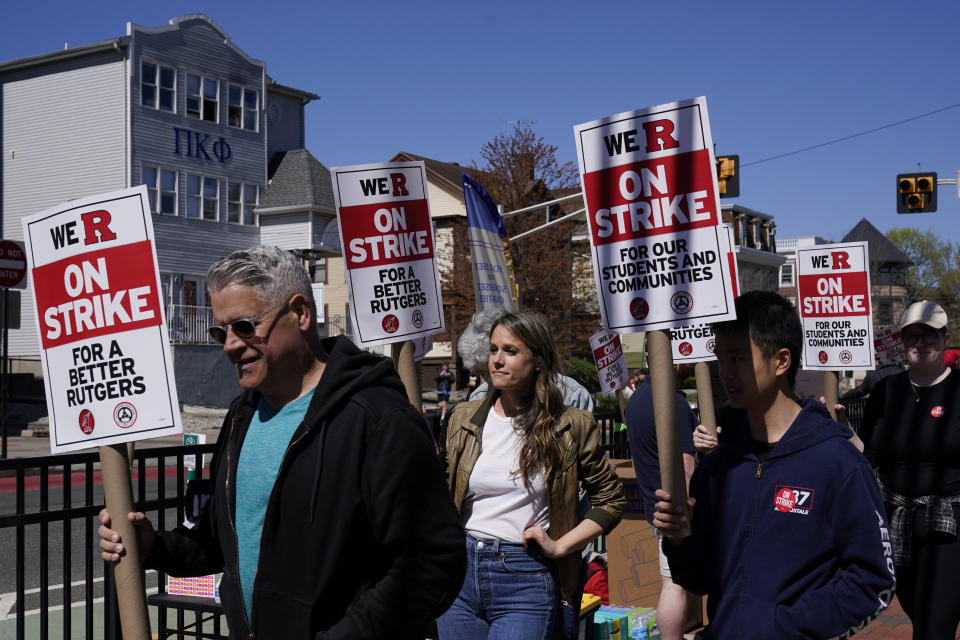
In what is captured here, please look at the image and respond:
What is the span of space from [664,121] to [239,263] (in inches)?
63.8

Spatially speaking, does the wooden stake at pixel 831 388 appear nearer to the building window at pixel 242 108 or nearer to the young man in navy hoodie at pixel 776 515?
the young man in navy hoodie at pixel 776 515

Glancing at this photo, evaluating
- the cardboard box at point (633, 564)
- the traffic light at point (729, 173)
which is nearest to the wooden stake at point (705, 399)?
the cardboard box at point (633, 564)

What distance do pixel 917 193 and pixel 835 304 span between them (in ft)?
46.8

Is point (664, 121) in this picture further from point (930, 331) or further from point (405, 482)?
point (930, 331)

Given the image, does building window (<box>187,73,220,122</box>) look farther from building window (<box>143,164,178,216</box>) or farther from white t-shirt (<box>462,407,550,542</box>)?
white t-shirt (<box>462,407,550,542</box>)

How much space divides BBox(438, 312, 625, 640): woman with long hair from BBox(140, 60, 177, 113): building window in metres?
37.1

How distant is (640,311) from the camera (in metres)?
3.55

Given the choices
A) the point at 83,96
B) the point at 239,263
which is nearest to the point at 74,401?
the point at 239,263

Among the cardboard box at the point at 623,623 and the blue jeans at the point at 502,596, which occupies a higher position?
the blue jeans at the point at 502,596

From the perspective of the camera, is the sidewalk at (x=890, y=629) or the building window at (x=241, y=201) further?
the building window at (x=241, y=201)

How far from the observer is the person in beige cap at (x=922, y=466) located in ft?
17.8

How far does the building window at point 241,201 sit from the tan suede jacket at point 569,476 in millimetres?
40128

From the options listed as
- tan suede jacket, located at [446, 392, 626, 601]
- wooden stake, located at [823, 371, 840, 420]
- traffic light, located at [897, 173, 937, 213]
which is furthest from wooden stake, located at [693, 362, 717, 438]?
traffic light, located at [897, 173, 937, 213]

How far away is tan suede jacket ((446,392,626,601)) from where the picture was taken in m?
4.41
